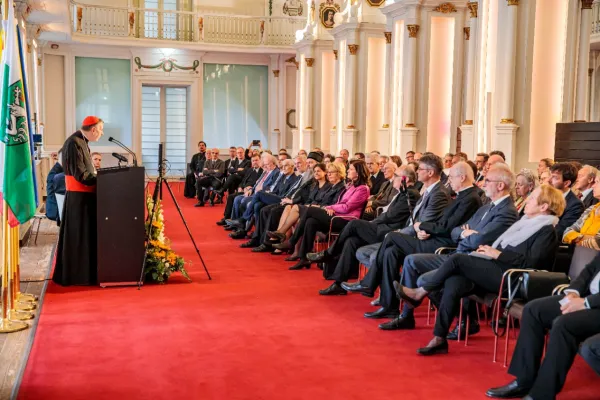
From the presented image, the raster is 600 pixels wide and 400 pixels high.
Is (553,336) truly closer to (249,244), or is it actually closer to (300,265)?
(300,265)

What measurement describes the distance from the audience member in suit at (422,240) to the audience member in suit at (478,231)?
17 cm

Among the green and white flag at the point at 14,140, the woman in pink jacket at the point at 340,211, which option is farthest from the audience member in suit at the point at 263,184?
the green and white flag at the point at 14,140

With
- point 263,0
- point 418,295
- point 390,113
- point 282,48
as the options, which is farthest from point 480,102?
point 263,0

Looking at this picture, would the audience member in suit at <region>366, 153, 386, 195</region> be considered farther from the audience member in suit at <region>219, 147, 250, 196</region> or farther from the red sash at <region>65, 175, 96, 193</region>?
the audience member in suit at <region>219, 147, 250, 196</region>

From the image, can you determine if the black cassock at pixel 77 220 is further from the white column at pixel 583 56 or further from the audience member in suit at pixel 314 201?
the white column at pixel 583 56

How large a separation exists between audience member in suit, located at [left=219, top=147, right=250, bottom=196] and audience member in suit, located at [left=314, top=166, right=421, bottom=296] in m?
7.79

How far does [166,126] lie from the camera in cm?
2194

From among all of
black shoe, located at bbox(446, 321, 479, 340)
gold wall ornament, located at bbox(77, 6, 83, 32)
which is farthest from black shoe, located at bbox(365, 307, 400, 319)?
gold wall ornament, located at bbox(77, 6, 83, 32)

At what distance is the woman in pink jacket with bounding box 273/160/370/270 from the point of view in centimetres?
757

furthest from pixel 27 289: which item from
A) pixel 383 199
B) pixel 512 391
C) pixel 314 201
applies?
pixel 512 391

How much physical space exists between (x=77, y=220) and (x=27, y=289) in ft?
2.48

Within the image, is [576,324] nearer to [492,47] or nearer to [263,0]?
[492,47]

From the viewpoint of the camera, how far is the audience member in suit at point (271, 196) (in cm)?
974

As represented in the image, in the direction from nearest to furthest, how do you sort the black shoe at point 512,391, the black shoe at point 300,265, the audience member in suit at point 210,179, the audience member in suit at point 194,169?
1. the black shoe at point 512,391
2. the black shoe at point 300,265
3. the audience member in suit at point 210,179
4. the audience member in suit at point 194,169
